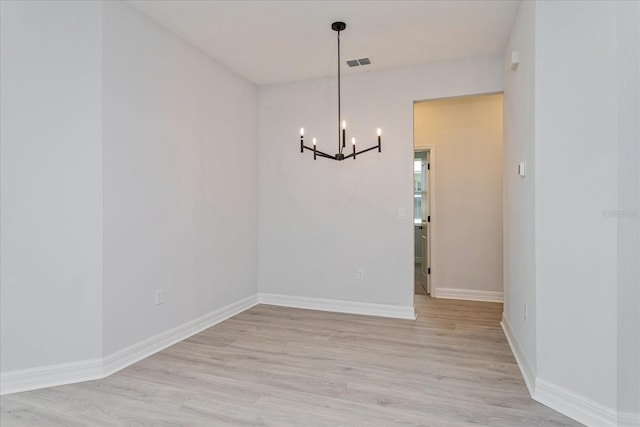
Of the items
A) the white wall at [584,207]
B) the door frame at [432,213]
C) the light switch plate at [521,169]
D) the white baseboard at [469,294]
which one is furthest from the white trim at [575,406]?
the door frame at [432,213]

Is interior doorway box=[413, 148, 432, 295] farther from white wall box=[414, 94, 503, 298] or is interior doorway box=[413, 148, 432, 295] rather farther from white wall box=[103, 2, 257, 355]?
white wall box=[103, 2, 257, 355]

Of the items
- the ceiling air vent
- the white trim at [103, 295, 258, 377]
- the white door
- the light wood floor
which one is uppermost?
the ceiling air vent

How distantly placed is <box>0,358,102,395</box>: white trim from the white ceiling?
275 cm

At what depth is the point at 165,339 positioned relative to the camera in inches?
125

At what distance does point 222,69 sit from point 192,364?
3017 millimetres

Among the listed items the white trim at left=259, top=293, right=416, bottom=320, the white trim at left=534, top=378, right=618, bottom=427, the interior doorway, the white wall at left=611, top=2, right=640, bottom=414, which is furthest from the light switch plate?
the interior doorway

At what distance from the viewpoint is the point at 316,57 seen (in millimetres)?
3775

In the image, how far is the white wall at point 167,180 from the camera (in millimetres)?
2723

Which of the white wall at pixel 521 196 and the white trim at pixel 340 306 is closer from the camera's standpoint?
the white wall at pixel 521 196

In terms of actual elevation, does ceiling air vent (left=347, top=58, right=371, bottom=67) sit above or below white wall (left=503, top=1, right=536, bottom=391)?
above

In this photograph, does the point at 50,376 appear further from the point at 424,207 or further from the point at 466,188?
the point at 466,188

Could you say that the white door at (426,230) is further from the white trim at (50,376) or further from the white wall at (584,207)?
the white trim at (50,376)

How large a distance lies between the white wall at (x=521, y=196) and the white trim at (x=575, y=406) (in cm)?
11

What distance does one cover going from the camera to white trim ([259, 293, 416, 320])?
13.3 ft
